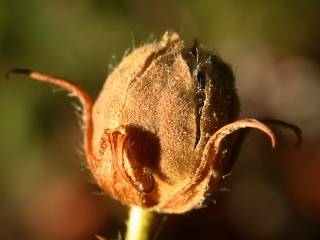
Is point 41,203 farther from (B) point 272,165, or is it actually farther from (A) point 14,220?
(B) point 272,165

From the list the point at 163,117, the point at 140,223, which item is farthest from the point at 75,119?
the point at 163,117

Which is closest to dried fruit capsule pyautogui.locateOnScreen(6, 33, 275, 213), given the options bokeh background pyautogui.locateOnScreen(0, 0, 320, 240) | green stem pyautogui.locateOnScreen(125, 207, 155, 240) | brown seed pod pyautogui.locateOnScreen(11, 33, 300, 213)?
brown seed pod pyautogui.locateOnScreen(11, 33, 300, 213)

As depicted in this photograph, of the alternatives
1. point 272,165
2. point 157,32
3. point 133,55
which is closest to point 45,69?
point 157,32

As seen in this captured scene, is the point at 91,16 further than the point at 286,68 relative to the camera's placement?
No

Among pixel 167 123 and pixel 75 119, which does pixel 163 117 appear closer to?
pixel 167 123

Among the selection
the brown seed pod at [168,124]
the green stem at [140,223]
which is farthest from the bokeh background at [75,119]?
the brown seed pod at [168,124]

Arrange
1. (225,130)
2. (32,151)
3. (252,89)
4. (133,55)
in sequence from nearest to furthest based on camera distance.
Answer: (225,130)
(133,55)
(32,151)
(252,89)

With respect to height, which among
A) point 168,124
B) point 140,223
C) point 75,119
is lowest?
point 75,119
